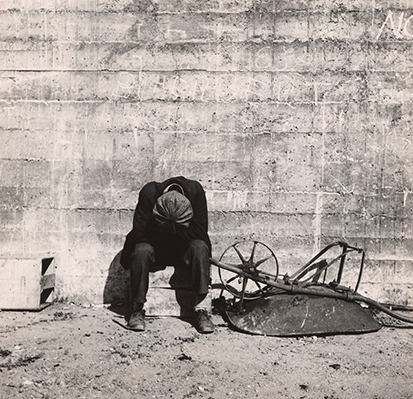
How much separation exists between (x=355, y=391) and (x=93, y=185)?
3.36 meters

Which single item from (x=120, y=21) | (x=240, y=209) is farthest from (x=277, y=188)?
(x=120, y=21)

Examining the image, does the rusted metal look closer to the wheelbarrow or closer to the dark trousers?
the wheelbarrow

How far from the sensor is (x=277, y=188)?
564cm

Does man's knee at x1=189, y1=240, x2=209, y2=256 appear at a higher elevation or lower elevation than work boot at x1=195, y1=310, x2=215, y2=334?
higher

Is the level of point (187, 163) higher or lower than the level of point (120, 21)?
lower

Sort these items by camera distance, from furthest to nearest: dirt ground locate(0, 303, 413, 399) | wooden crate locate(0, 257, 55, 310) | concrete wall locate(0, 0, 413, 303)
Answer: concrete wall locate(0, 0, 413, 303) < wooden crate locate(0, 257, 55, 310) < dirt ground locate(0, 303, 413, 399)

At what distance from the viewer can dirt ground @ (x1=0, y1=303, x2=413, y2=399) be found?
352 centimetres

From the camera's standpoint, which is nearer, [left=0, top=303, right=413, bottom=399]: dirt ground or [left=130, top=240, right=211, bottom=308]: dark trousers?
[left=0, top=303, right=413, bottom=399]: dirt ground

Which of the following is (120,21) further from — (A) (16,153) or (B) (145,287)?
(B) (145,287)

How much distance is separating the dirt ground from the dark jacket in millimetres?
755

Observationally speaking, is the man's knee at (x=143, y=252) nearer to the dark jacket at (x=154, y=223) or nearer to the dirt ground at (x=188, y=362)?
the dark jacket at (x=154, y=223)

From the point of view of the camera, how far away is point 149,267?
16.1 ft

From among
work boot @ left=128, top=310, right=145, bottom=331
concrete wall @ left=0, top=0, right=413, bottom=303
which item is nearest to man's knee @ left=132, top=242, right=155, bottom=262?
work boot @ left=128, top=310, right=145, bottom=331

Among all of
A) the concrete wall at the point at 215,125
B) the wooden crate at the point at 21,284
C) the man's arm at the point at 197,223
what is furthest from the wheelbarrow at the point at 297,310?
the wooden crate at the point at 21,284
